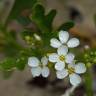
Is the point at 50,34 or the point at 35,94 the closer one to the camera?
the point at 50,34

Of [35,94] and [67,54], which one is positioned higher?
[67,54]

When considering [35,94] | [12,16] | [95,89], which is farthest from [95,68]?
[12,16]

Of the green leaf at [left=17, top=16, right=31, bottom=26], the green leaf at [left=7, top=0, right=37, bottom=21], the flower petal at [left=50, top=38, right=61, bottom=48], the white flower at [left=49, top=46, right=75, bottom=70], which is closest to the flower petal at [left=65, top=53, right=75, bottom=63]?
the white flower at [left=49, top=46, right=75, bottom=70]

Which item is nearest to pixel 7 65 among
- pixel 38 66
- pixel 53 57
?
pixel 38 66

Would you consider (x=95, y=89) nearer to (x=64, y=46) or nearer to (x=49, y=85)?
(x=49, y=85)

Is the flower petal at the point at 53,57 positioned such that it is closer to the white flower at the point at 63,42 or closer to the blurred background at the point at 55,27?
the white flower at the point at 63,42

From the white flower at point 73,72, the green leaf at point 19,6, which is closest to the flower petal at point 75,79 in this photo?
the white flower at point 73,72
